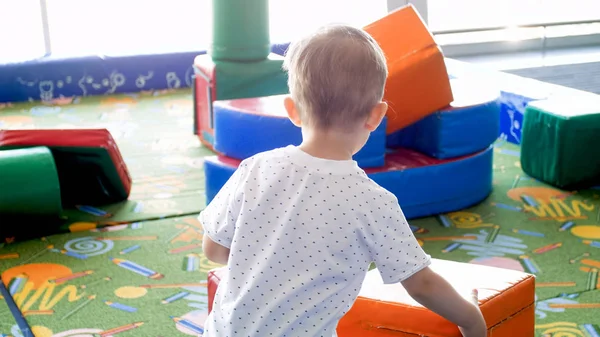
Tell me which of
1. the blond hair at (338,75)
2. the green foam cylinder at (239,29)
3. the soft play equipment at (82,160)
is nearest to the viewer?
the blond hair at (338,75)

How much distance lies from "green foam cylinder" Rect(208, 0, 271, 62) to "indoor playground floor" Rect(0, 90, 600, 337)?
0.64 m

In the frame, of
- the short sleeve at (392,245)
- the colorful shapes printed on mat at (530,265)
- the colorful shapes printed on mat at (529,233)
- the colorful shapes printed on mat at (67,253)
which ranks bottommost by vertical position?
the colorful shapes printed on mat at (67,253)

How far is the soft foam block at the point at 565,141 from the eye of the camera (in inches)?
124

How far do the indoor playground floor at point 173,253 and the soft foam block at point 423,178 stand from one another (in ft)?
0.18

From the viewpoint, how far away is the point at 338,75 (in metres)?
1.10

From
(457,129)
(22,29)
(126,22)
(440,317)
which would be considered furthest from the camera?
(126,22)

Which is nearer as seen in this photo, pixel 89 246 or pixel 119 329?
pixel 119 329

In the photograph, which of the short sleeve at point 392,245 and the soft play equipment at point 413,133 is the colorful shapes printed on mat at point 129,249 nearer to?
the soft play equipment at point 413,133

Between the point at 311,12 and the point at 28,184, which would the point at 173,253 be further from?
the point at 311,12

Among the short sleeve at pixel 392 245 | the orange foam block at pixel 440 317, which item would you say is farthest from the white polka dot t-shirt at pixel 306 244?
the orange foam block at pixel 440 317

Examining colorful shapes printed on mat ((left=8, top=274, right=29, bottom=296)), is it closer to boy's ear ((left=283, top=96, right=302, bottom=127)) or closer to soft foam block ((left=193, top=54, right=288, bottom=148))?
boy's ear ((left=283, top=96, right=302, bottom=127))

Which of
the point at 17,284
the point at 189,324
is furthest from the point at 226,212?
the point at 17,284

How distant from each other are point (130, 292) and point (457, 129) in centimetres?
133

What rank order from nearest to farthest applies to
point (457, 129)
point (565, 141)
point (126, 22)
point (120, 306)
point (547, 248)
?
point (120, 306) < point (547, 248) < point (457, 129) < point (565, 141) < point (126, 22)
